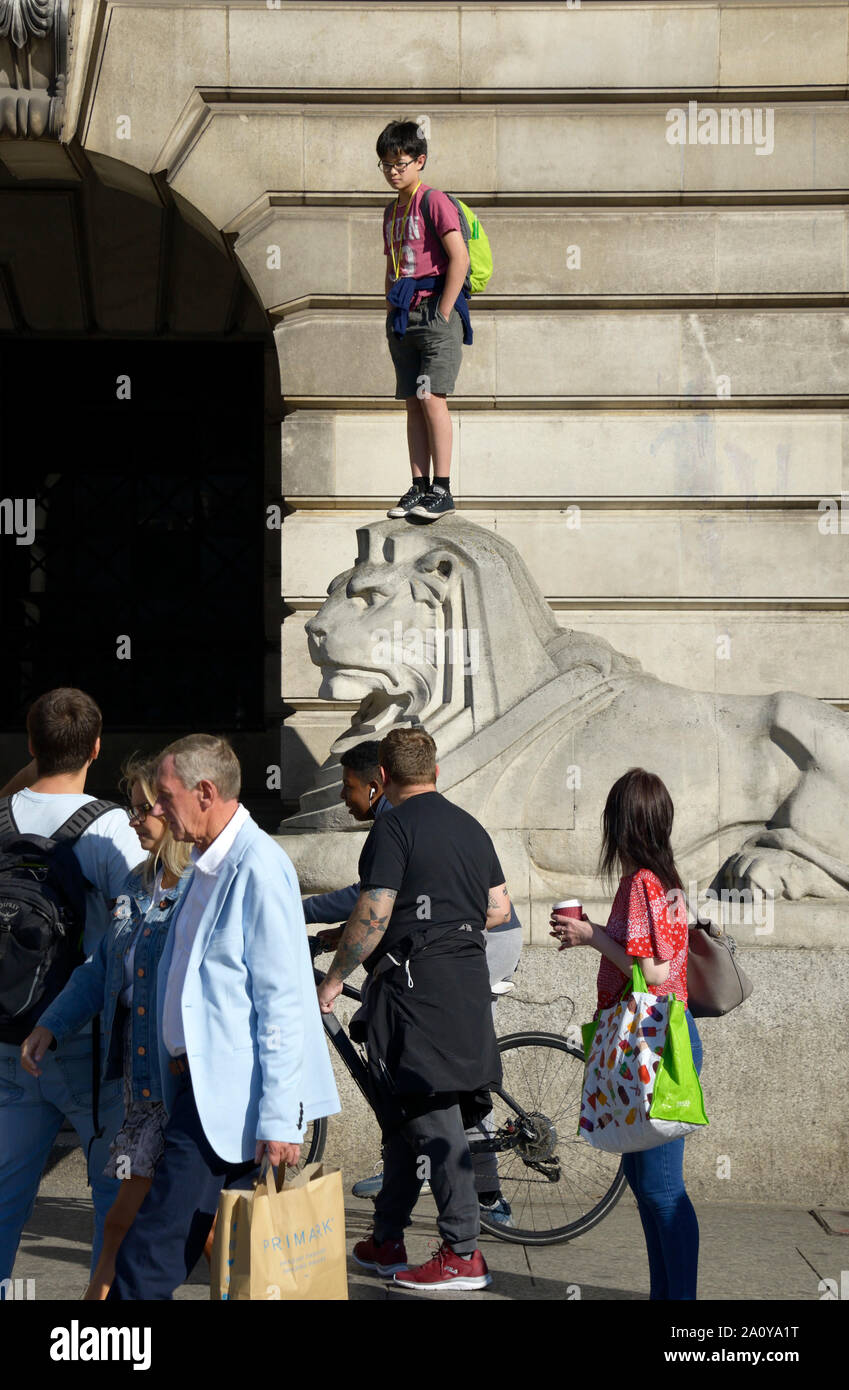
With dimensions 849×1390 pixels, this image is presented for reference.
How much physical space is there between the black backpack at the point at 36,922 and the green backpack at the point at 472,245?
4.61 metres

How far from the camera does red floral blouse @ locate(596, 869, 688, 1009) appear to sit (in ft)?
15.2

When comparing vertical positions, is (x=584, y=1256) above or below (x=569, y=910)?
below

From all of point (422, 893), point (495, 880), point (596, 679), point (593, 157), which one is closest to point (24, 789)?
point (422, 893)

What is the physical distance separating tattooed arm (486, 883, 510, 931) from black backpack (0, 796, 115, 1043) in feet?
5.69

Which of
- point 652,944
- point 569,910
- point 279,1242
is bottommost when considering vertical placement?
point 279,1242

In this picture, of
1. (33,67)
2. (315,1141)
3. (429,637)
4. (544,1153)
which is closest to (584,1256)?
(544,1153)

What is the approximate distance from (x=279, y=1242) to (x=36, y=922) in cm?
127

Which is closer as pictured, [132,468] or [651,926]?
[651,926]

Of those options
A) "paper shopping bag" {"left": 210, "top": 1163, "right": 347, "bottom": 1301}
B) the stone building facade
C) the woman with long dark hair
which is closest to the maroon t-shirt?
the stone building facade

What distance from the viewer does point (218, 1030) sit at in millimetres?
3834

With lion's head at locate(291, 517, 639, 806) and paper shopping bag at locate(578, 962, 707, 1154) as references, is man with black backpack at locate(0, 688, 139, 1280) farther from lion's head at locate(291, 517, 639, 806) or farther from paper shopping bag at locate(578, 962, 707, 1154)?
lion's head at locate(291, 517, 639, 806)

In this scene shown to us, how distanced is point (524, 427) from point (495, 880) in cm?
572

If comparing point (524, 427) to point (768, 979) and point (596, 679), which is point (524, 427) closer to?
point (596, 679)

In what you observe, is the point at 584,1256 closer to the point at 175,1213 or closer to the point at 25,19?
the point at 175,1213
